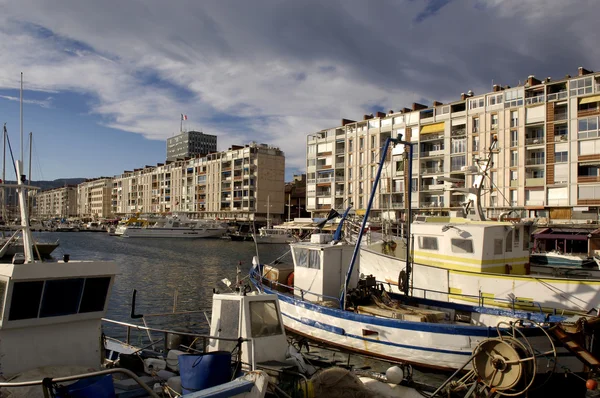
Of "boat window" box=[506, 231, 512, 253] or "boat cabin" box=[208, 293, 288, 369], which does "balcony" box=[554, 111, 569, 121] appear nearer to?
"boat window" box=[506, 231, 512, 253]

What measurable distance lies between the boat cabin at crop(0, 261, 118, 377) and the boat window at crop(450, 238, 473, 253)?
44.5 ft

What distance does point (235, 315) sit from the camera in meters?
9.76

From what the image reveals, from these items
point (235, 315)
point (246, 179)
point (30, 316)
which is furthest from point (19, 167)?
point (246, 179)

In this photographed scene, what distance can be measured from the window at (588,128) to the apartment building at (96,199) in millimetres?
156755

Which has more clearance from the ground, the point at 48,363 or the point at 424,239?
the point at 424,239

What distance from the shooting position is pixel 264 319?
9.95 meters

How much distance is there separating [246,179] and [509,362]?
96652 millimetres

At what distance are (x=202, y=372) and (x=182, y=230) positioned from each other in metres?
90.5

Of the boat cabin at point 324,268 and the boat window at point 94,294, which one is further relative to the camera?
the boat cabin at point 324,268

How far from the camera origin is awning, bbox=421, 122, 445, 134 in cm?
6894

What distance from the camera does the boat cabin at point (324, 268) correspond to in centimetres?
1714

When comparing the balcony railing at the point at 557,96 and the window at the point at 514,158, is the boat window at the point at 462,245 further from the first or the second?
the balcony railing at the point at 557,96

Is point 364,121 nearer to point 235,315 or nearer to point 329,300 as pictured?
point 329,300

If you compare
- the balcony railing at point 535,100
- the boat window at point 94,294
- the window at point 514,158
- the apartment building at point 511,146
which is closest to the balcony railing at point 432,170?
the apartment building at point 511,146
